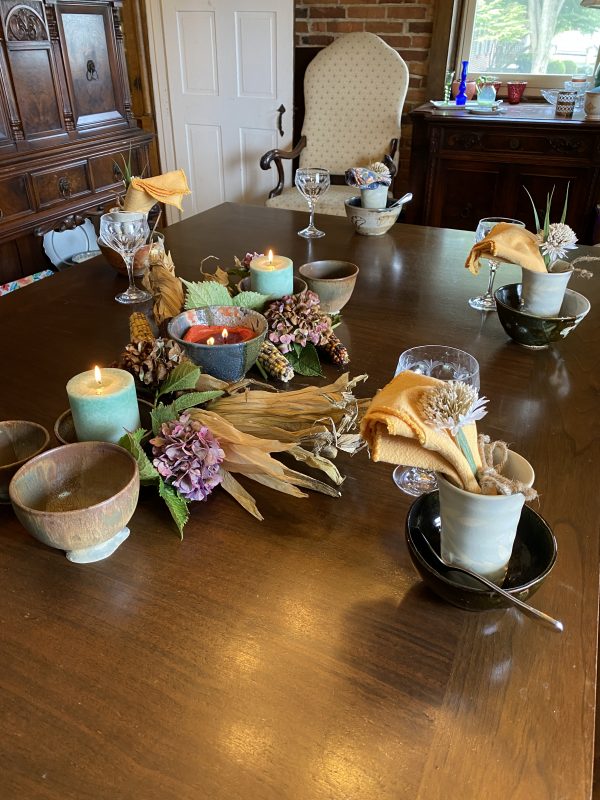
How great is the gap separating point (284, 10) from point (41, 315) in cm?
252

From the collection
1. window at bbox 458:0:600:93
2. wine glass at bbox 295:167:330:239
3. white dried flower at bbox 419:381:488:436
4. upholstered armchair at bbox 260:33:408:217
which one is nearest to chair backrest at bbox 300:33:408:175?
upholstered armchair at bbox 260:33:408:217

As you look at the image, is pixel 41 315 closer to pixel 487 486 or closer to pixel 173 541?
pixel 173 541

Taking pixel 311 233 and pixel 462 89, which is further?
pixel 462 89

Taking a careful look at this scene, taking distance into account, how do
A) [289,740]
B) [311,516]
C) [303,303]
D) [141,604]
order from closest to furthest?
[289,740]
[141,604]
[311,516]
[303,303]

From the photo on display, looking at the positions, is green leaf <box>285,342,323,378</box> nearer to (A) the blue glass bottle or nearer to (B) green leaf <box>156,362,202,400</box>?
(B) green leaf <box>156,362,202,400</box>

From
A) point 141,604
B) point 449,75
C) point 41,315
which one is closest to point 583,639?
point 141,604

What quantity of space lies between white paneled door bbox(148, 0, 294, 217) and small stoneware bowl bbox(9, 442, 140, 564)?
9.80 feet

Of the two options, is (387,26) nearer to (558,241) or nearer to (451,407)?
(558,241)

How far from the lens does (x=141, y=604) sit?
1.89 feet

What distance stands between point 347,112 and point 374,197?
68.6 inches

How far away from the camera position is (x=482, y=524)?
1.77 ft

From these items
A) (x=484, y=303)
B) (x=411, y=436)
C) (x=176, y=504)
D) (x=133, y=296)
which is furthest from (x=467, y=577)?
(x=133, y=296)

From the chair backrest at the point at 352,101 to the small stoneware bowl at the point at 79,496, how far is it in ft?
9.13

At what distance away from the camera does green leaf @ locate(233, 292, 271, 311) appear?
3.20ft
